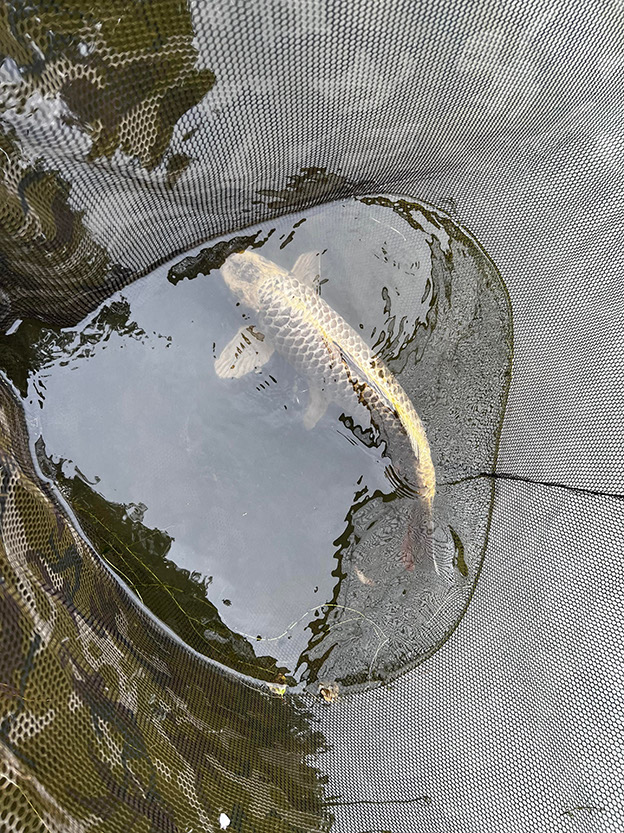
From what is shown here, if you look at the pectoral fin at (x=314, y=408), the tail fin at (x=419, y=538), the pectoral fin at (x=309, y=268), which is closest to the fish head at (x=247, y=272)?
the pectoral fin at (x=309, y=268)

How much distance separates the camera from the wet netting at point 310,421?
4.83 feet

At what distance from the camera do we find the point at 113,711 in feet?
5.00

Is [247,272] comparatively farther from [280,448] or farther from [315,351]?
[280,448]

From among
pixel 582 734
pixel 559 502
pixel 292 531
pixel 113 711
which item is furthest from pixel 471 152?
pixel 113 711

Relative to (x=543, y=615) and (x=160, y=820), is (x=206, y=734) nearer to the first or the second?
(x=160, y=820)

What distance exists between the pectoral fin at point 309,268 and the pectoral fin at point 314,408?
1.45ft

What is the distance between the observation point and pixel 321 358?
192 cm

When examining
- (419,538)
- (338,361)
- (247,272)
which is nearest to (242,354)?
(247,272)

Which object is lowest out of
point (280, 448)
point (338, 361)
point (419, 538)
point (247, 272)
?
point (419, 538)

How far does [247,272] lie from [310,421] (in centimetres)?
65

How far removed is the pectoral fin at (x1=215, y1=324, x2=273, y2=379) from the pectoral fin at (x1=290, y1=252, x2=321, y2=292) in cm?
30

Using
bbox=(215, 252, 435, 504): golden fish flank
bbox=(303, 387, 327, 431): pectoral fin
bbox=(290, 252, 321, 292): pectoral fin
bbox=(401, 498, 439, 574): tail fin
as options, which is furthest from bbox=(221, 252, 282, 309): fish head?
bbox=(401, 498, 439, 574): tail fin

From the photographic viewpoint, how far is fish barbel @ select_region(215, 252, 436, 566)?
191cm

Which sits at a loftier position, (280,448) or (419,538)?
(280,448)
